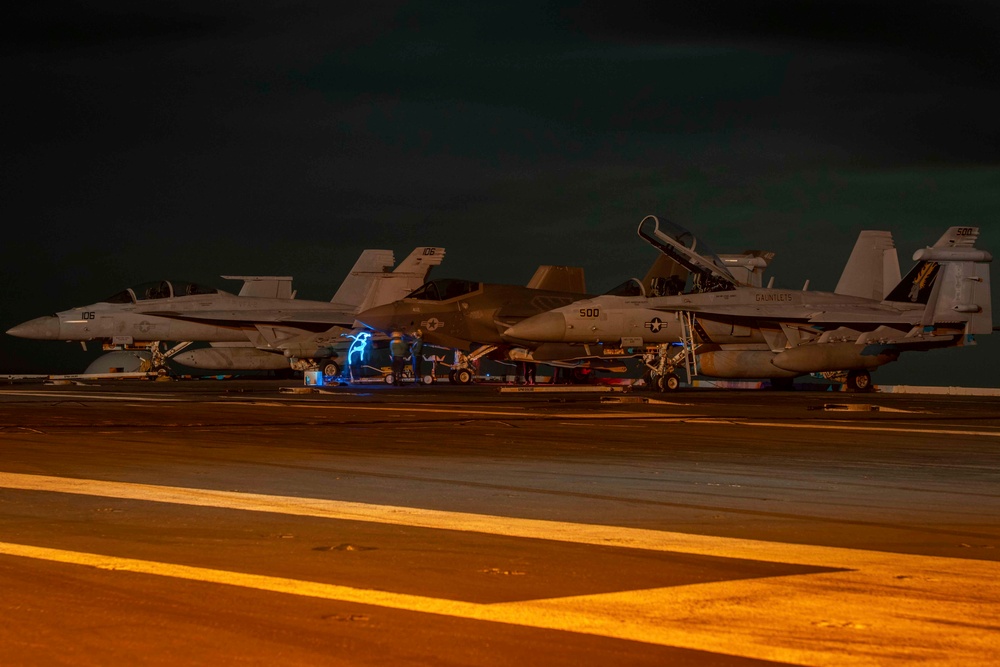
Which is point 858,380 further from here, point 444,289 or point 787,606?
point 787,606

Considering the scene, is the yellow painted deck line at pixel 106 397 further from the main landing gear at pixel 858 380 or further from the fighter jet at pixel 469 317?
the main landing gear at pixel 858 380

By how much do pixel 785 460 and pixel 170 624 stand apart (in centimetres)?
833

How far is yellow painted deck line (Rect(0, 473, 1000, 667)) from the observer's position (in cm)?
409

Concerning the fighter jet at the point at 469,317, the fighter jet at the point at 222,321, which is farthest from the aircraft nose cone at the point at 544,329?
the fighter jet at the point at 222,321

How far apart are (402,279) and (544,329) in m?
15.6

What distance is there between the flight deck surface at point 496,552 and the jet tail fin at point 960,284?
19.4 m

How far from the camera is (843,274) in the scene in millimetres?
37000

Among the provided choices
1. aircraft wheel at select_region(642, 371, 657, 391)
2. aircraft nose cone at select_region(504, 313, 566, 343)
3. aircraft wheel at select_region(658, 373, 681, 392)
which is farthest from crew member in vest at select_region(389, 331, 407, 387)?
aircraft wheel at select_region(658, 373, 681, 392)

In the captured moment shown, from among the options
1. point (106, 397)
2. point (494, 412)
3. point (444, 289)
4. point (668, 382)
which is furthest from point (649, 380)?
point (106, 397)

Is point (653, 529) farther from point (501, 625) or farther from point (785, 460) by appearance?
point (785, 460)

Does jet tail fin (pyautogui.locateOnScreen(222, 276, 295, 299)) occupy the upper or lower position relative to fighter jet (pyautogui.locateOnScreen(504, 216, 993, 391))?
upper

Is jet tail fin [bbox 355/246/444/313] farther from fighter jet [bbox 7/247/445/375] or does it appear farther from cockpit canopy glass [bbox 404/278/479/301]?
cockpit canopy glass [bbox 404/278/479/301]

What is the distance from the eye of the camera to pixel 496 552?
5.94m

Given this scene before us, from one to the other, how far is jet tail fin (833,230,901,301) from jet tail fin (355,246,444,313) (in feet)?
53.3
